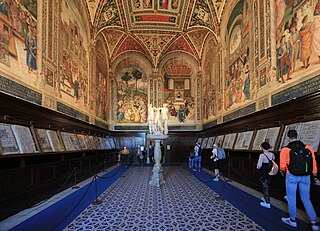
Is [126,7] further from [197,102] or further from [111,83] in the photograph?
[197,102]

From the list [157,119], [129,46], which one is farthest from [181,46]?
[157,119]

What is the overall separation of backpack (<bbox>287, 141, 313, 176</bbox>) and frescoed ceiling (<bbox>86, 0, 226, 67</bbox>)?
10.6 meters

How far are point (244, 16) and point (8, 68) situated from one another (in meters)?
9.34

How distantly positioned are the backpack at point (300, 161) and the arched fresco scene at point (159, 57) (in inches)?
83.6

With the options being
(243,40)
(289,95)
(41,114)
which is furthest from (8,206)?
(243,40)

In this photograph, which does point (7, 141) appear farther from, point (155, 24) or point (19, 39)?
point (155, 24)

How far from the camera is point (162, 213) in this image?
4.73m

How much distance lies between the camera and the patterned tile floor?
398 cm

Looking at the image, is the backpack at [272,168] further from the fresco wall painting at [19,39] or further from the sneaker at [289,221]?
the fresco wall painting at [19,39]

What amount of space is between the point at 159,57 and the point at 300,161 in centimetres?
1512

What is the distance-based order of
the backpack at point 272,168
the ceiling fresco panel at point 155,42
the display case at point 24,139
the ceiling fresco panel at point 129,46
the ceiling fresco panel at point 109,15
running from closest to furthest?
the backpack at point 272,168
the display case at point 24,139
the ceiling fresco panel at point 109,15
the ceiling fresco panel at point 155,42
the ceiling fresco panel at point 129,46

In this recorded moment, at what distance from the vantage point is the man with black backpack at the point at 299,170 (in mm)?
3617

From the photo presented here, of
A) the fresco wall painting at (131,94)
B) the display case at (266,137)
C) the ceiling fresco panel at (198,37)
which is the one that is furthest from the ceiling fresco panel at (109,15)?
the display case at (266,137)

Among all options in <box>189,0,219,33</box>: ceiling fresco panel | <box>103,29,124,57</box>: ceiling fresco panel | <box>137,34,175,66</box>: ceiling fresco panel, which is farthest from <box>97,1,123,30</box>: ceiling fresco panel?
<box>189,0,219,33</box>: ceiling fresco panel
